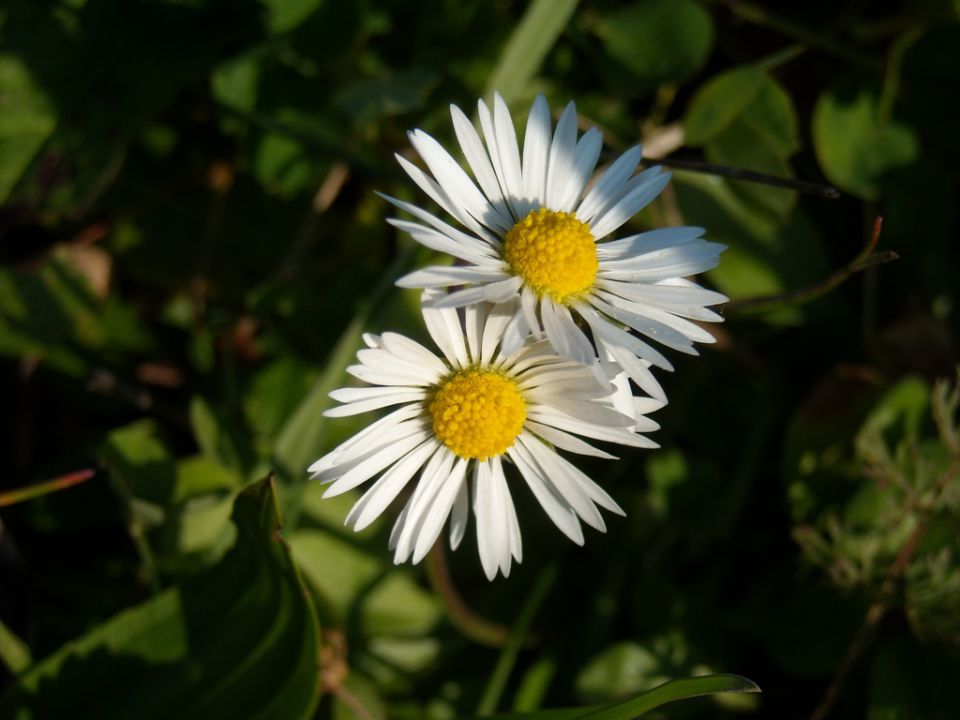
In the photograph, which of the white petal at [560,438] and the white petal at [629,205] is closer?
the white petal at [560,438]

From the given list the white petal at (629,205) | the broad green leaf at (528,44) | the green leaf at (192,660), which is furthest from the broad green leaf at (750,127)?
the green leaf at (192,660)

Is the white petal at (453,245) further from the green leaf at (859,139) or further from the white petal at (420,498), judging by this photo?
the green leaf at (859,139)

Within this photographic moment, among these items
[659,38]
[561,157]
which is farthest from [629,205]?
[659,38]

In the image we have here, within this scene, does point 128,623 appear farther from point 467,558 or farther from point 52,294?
point 52,294

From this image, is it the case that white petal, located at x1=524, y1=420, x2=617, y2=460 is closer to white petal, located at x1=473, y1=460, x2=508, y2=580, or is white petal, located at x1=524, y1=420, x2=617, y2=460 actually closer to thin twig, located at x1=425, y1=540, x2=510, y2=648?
white petal, located at x1=473, y1=460, x2=508, y2=580

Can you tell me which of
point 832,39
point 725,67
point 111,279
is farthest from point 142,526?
point 832,39

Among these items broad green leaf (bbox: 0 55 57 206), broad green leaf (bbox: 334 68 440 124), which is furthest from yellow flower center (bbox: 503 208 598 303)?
broad green leaf (bbox: 0 55 57 206)
